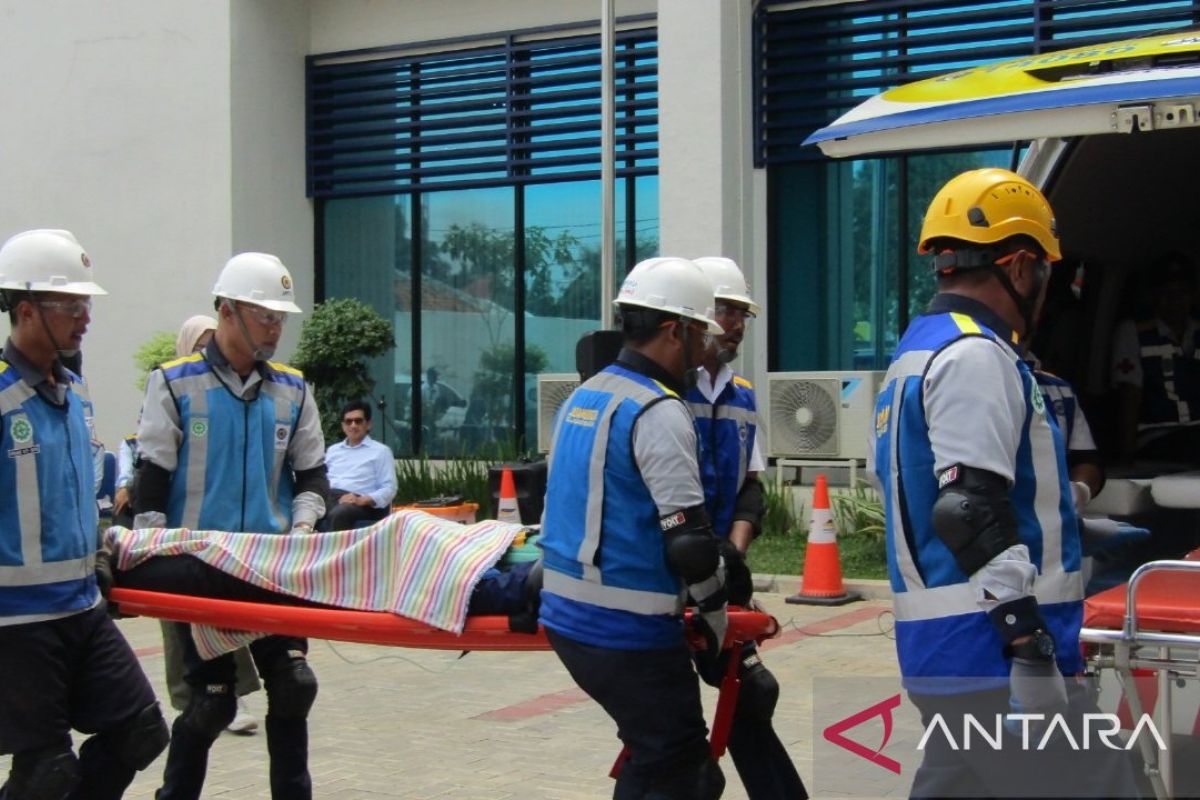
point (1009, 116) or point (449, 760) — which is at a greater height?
point (1009, 116)

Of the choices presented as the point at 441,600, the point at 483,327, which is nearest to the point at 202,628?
the point at 441,600

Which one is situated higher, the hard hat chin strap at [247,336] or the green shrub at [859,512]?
the hard hat chin strap at [247,336]

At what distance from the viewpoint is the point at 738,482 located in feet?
19.3

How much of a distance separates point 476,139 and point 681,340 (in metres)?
13.4

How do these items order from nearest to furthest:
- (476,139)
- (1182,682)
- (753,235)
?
(1182,682)
(753,235)
(476,139)

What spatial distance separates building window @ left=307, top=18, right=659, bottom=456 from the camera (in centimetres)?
1672

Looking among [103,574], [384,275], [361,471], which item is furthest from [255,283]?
[384,275]

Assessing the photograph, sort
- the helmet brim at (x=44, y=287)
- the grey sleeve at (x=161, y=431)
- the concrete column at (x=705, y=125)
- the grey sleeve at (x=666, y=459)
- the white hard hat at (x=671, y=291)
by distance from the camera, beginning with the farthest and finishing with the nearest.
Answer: the concrete column at (x=705, y=125) < the grey sleeve at (x=161, y=431) < the helmet brim at (x=44, y=287) < the white hard hat at (x=671, y=291) < the grey sleeve at (x=666, y=459)

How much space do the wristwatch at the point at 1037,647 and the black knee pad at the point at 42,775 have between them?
2.88 metres

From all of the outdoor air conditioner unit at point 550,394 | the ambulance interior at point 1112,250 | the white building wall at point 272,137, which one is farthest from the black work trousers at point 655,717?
the white building wall at point 272,137

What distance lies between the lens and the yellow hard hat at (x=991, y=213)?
3750mm

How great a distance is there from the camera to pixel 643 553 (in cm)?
426

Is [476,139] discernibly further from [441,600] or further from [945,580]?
[945,580]

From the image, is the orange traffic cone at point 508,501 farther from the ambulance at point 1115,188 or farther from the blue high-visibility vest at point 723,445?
the blue high-visibility vest at point 723,445
